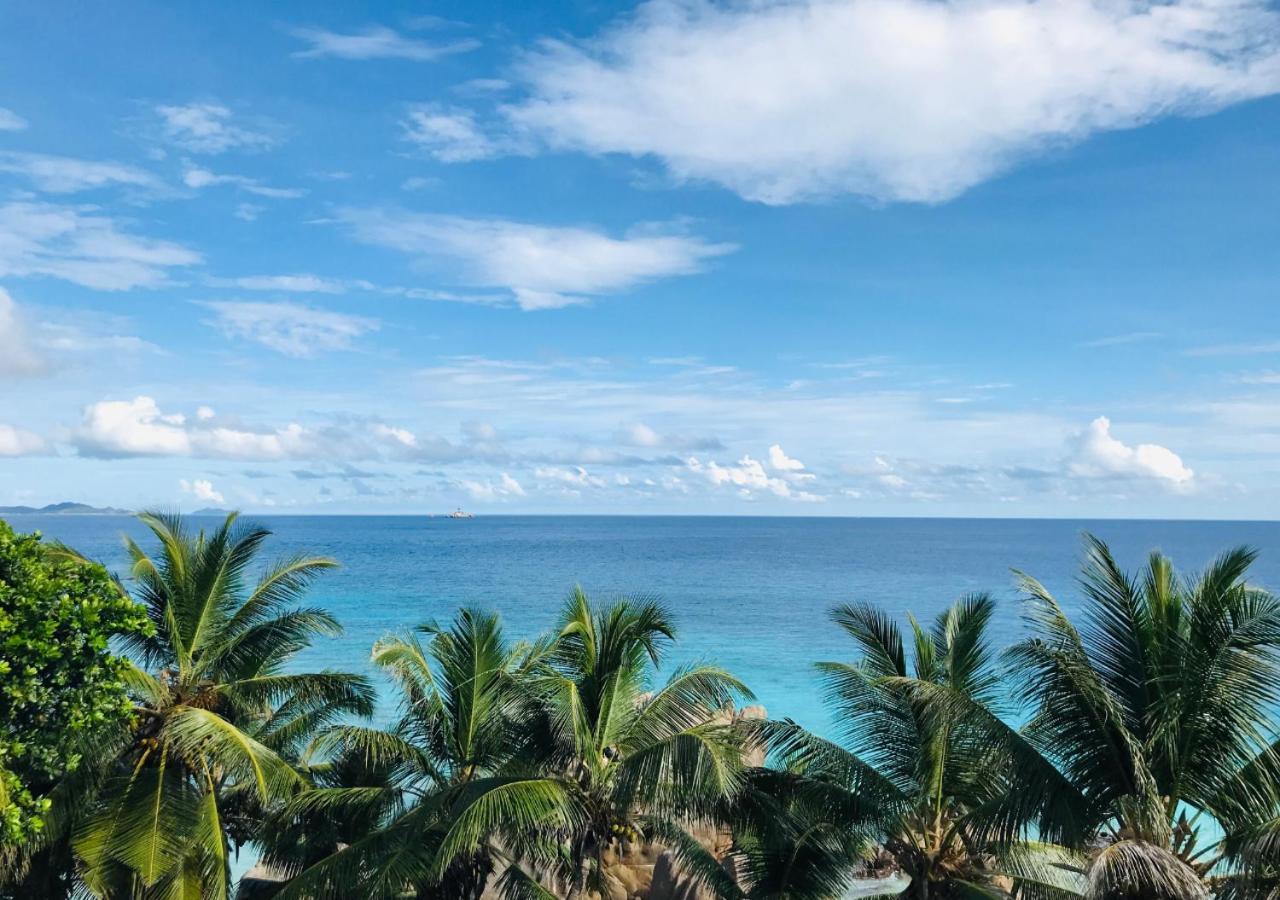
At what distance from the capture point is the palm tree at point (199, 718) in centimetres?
1260

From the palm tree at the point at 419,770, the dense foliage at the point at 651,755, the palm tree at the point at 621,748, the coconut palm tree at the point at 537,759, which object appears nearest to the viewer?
the dense foliage at the point at 651,755

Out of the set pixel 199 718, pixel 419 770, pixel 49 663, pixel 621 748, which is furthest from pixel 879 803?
pixel 49 663

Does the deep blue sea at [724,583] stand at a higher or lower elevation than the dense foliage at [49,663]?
lower

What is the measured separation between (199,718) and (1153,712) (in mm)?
11693

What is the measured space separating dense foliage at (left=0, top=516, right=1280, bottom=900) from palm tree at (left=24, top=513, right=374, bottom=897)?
4cm

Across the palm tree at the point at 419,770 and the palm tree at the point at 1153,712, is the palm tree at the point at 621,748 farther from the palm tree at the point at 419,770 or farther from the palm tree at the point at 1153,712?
the palm tree at the point at 1153,712

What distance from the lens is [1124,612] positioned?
10.8 m

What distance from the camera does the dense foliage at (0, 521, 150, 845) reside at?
35.3 ft

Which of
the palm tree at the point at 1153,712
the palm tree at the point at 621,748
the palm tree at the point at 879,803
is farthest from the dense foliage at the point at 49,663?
the palm tree at the point at 1153,712

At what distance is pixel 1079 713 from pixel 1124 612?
4.15 ft

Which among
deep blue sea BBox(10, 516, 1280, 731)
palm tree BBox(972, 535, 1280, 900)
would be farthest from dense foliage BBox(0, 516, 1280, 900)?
deep blue sea BBox(10, 516, 1280, 731)

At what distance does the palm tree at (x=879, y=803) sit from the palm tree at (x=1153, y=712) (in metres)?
1.06

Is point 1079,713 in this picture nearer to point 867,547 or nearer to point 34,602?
point 34,602

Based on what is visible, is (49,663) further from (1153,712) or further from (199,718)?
(1153,712)
